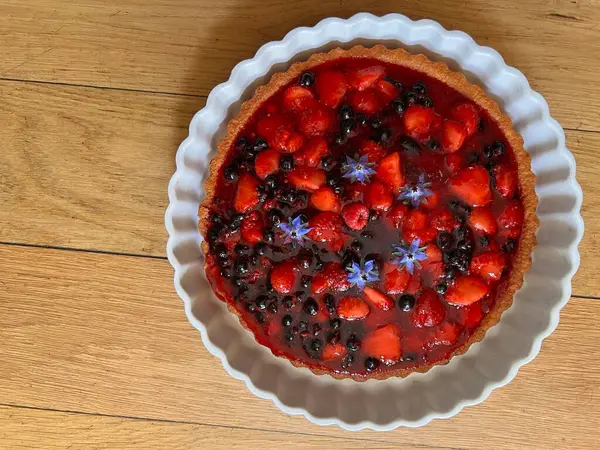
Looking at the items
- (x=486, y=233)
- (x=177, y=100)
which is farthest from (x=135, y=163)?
(x=486, y=233)

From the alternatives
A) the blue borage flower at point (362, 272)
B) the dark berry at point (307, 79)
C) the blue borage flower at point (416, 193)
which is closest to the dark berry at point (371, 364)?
the blue borage flower at point (362, 272)

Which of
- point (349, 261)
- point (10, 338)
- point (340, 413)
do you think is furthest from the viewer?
point (10, 338)

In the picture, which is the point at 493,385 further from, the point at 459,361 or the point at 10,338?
the point at 10,338

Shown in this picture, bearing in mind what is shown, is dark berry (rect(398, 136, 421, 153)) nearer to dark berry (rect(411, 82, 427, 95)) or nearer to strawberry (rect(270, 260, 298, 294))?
dark berry (rect(411, 82, 427, 95))

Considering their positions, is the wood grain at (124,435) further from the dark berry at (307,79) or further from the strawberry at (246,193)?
the dark berry at (307,79)

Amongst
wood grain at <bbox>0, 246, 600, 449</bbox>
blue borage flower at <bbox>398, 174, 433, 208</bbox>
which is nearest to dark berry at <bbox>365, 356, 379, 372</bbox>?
wood grain at <bbox>0, 246, 600, 449</bbox>

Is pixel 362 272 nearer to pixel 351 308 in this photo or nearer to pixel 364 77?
pixel 351 308
